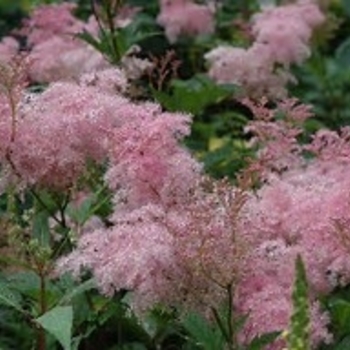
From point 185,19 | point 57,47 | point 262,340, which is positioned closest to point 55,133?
point 262,340

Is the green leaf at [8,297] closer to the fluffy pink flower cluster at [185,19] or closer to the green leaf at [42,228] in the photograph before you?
the green leaf at [42,228]

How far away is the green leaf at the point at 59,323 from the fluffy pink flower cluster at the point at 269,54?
196 centimetres

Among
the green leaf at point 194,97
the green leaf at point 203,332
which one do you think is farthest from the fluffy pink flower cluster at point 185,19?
the green leaf at point 203,332

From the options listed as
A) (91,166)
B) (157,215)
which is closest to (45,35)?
(91,166)

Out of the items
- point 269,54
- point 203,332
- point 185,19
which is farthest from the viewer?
point 185,19

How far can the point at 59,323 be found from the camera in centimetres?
226

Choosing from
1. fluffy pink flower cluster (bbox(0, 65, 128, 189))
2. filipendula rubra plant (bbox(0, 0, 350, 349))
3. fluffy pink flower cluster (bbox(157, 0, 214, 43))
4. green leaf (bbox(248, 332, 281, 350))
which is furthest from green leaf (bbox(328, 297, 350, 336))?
fluffy pink flower cluster (bbox(157, 0, 214, 43))

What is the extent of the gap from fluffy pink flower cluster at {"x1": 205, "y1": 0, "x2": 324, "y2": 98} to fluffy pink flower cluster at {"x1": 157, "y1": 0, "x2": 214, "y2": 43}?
453 mm

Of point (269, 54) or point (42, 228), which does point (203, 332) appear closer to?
point (42, 228)

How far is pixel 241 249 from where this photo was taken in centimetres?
232

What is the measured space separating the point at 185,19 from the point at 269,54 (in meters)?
0.83

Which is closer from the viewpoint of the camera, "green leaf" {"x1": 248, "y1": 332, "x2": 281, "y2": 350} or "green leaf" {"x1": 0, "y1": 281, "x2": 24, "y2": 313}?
"green leaf" {"x1": 248, "y1": 332, "x2": 281, "y2": 350}

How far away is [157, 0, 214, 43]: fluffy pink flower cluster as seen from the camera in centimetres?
502

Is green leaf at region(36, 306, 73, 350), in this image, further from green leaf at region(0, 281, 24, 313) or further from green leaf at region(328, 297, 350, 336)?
green leaf at region(328, 297, 350, 336)
